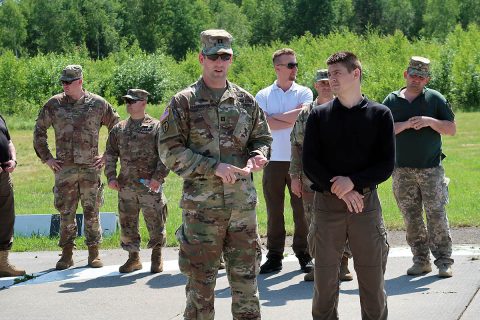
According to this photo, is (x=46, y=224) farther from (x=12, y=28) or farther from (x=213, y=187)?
(x=12, y=28)

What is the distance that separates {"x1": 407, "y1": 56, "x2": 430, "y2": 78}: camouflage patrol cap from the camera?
8.22 m

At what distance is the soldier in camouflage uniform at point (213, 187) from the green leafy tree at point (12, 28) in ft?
331

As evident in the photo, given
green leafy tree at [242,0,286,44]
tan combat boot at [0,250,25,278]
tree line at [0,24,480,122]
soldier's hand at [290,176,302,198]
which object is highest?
green leafy tree at [242,0,286,44]

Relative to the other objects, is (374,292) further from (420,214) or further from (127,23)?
(127,23)

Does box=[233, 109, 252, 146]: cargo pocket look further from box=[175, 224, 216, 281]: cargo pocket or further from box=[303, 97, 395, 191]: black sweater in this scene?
box=[175, 224, 216, 281]: cargo pocket

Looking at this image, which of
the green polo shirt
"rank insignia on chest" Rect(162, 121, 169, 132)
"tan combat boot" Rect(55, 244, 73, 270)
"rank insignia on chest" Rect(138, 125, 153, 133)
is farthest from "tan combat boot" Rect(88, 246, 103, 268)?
"rank insignia on chest" Rect(162, 121, 169, 132)

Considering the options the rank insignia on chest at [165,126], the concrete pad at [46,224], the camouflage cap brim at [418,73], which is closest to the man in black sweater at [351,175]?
the rank insignia on chest at [165,126]

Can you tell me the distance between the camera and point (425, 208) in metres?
Result: 8.55

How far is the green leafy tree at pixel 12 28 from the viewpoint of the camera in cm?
10369

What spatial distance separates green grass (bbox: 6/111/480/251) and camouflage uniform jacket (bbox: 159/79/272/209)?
5372 mm

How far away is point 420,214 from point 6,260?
463 cm

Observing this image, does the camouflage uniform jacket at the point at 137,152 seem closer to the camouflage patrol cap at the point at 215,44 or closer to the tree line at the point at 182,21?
the camouflage patrol cap at the point at 215,44

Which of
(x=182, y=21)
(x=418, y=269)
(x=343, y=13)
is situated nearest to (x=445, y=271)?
(x=418, y=269)

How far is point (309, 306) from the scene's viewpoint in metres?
7.54
